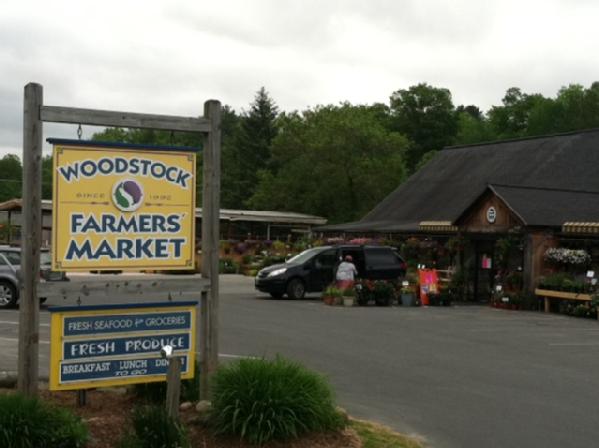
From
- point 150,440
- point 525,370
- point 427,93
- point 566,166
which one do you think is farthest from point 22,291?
point 427,93

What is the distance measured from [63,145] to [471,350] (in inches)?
367

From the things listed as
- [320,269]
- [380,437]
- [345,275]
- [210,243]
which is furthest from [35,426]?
[320,269]

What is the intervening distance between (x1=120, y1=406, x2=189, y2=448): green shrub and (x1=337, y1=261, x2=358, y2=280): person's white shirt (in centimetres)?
1900

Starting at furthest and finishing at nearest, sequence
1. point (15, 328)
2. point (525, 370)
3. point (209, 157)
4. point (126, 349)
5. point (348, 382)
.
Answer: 1. point (15, 328)
2. point (525, 370)
3. point (348, 382)
4. point (209, 157)
5. point (126, 349)

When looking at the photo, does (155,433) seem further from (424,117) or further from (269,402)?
(424,117)

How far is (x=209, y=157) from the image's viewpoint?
26.8 ft

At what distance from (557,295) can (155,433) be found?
64.3 ft

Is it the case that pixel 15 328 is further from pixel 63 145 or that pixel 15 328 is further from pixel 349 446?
pixel 349 446

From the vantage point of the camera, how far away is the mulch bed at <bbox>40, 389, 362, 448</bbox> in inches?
274

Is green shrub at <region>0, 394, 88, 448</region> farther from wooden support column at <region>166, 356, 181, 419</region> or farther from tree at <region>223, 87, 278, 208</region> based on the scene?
tree at <region>223, 87, 278, 208</region>

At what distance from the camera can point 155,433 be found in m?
6.46

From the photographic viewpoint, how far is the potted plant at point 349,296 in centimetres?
2486

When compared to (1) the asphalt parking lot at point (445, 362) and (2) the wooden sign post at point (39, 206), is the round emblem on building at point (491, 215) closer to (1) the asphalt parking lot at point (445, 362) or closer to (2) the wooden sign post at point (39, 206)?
(1) the asphalt parking lot at point (445, 362)

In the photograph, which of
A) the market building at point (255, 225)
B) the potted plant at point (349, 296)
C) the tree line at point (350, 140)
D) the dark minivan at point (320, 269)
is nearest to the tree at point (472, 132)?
the tree line at point (350, 140)
